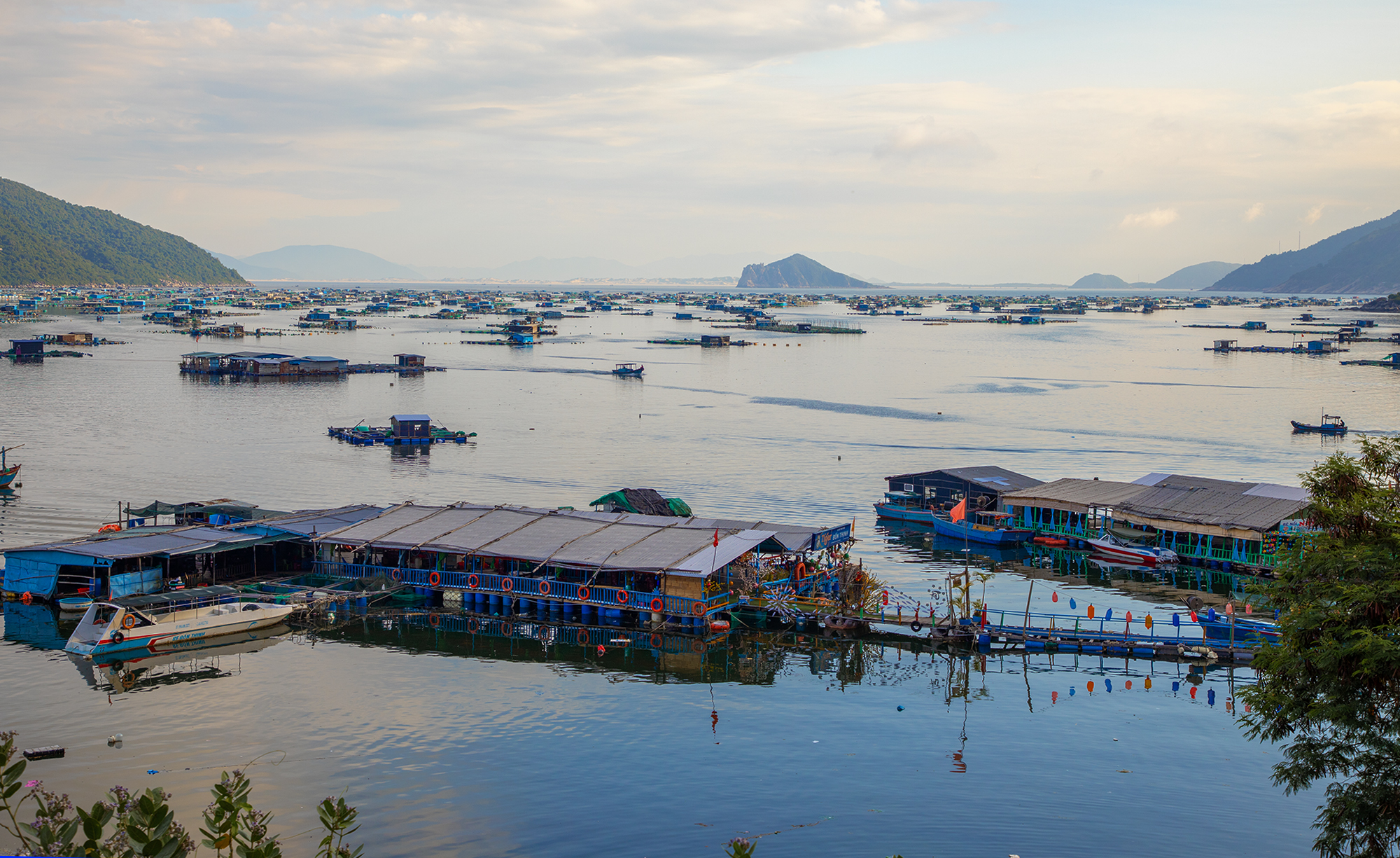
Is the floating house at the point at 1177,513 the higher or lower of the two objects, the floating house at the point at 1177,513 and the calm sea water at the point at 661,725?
the higher

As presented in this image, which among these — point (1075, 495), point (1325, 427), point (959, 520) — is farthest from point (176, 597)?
point (1325, 427)

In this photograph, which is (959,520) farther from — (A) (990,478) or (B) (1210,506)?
(B) (1210,506)

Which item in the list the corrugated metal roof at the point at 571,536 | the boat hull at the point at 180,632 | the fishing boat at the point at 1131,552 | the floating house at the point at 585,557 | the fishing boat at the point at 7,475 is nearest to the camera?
the boat hull at the point at 180,632

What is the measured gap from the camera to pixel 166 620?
32625mm

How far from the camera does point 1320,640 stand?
1681 cm

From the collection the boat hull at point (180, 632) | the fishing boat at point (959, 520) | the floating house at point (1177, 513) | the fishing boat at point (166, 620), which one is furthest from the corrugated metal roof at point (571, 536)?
the floating house at point (1177, 513)

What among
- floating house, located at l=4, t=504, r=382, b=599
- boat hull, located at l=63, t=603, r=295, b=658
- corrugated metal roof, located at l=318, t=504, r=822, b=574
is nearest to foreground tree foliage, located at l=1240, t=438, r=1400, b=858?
corrugated metal roof, located at l=318, t=504, r=822, b=574

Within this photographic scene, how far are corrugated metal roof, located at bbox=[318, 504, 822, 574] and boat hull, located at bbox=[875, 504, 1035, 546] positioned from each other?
42.9 feet

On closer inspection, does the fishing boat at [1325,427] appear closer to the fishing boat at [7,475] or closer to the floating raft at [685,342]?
the fishing boat at [7,475]

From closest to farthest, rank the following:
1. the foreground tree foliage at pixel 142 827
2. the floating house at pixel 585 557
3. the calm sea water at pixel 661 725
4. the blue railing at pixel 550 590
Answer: the foreground tree foliage at pixel 142 827 < the calm sea water at pixel 661 725 < the blue railing at pixel 550 590 < the floating house at pixel 585 557

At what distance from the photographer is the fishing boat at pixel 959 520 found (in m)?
48.8

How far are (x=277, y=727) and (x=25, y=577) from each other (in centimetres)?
1612

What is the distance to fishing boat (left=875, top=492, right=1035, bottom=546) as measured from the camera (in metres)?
48.8

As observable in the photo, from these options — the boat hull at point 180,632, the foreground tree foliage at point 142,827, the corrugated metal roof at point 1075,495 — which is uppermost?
the foreground tree foliage at point 142,827
